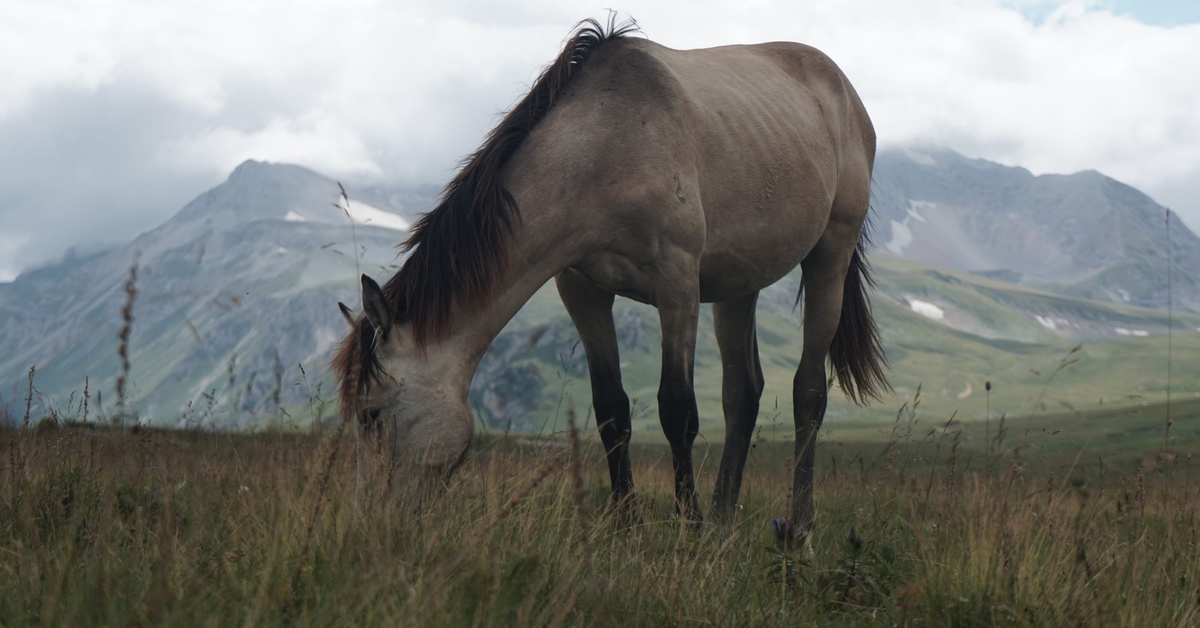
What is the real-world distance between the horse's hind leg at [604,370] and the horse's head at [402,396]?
1.14m

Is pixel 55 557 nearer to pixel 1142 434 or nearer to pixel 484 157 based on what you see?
pixel 484 157

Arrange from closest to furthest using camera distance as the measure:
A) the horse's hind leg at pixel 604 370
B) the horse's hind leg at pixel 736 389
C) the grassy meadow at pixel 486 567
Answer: the grassy meadow at pixel 486 567 < the horse's hind leg at pixel 604 370 < the horse's hind leg at pixel 736 389

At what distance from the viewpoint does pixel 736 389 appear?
7.52m

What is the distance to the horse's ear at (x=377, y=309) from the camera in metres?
4.80

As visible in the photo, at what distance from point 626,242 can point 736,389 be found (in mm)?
2225

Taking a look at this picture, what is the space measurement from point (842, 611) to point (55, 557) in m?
3.16

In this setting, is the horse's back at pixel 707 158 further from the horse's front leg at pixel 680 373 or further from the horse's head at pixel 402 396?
the horse's head at pixel 402 396

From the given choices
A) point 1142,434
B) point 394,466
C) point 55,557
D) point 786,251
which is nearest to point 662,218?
point 786,251

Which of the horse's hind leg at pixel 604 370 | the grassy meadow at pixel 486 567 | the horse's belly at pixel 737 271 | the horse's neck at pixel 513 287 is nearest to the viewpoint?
the grassy meadow at pixel 486 567

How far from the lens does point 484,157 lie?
5.64 meters

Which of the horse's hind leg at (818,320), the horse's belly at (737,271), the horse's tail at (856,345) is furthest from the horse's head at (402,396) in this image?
the horse's tail at (856,345)

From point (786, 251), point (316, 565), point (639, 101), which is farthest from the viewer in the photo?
point (786, 251)

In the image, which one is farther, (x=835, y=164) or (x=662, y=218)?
(x=835, y=164)

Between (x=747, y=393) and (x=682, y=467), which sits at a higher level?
(x=747, y=393)
